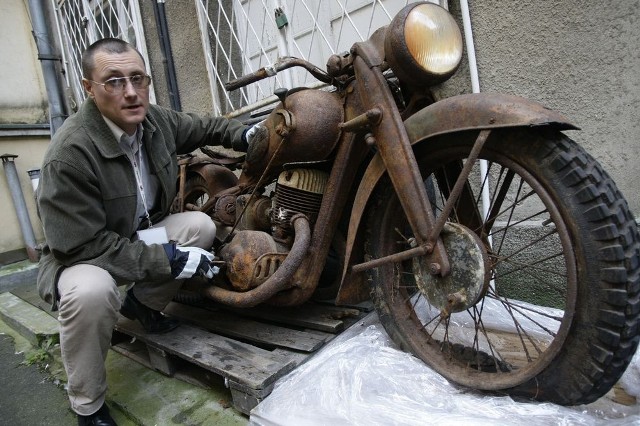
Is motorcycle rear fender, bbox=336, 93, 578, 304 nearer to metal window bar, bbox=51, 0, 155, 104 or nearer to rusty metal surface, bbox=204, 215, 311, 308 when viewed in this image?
rusty metal surface, bbox=204, 215, 311, 308

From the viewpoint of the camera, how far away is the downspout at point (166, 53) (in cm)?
380

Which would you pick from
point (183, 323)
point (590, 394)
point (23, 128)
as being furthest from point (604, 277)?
point (23, 128)

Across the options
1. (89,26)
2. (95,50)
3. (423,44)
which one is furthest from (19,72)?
(423,44)

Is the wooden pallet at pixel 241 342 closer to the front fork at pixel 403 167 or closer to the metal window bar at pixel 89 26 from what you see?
the front fork at pixel 403 167

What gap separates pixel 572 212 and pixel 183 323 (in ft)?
6.01

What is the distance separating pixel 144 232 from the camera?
1.86 m

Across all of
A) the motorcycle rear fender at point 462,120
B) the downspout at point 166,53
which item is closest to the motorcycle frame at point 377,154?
the motorcycle rear fender at point 462,120

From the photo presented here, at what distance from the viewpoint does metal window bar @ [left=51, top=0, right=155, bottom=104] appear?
13.3 ft

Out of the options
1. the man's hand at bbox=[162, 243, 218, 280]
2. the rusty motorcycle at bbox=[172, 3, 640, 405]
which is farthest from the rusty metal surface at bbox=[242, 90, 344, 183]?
the man's hand at bbox=[162, 243, 218, 280]

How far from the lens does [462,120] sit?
1228 millimetres

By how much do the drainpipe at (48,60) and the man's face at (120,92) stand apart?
13.4 feet

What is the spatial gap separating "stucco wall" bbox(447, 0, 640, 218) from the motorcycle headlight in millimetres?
742

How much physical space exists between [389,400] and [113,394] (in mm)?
1274

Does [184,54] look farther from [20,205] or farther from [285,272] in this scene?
[285,272]
